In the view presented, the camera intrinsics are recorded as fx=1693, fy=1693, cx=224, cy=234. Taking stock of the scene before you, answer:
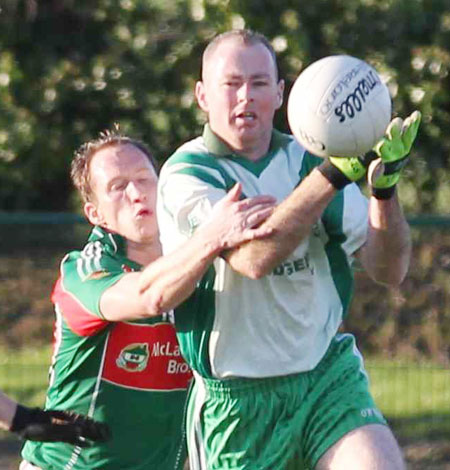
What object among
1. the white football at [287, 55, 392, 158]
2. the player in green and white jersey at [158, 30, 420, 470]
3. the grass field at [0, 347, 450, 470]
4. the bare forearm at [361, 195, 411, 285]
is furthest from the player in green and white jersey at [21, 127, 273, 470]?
the grass field at [0, 347, 450, 470]

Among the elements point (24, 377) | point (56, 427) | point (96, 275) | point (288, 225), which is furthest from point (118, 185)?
point (24, 377)

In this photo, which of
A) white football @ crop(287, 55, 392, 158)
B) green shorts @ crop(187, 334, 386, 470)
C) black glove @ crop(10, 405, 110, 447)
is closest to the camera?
white football @ crop(287, 55, 392, 158)

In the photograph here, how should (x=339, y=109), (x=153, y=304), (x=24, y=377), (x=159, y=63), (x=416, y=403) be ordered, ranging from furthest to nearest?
(x=159, y=63) < (x=24, y=377) < (x=416, y=403) < (x=153, y=304) < (x=339, y=109)

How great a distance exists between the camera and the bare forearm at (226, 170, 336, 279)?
210 inches

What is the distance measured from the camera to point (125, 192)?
6344mm

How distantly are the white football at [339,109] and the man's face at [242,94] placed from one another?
336 millimetres

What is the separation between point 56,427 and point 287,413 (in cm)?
83

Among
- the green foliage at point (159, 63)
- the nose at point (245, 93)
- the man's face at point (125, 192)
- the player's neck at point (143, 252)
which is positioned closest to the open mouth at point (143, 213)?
the man's face at point (125, 192)

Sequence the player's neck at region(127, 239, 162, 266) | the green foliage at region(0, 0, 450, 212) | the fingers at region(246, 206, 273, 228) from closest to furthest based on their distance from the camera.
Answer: the fingers at region(246, 206, 273, 228) < the player's neck at region(127, 239, 162, 266) < the green foliage at region(0, 0, 450, 212)

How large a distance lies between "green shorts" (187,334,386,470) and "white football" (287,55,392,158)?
3.02ft

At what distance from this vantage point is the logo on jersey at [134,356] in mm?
6250

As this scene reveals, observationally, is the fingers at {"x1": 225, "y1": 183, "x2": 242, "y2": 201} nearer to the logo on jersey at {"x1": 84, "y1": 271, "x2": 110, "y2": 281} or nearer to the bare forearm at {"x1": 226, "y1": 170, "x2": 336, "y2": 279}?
the bare forearm at {"x1": 226, "y1": 170, "x2": 336, "y2": 279}

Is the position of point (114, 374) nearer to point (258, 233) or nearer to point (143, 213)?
point (143, 213)

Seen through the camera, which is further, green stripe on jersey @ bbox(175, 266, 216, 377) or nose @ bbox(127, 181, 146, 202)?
nose @ bbox(127, 181, 146, 202)
